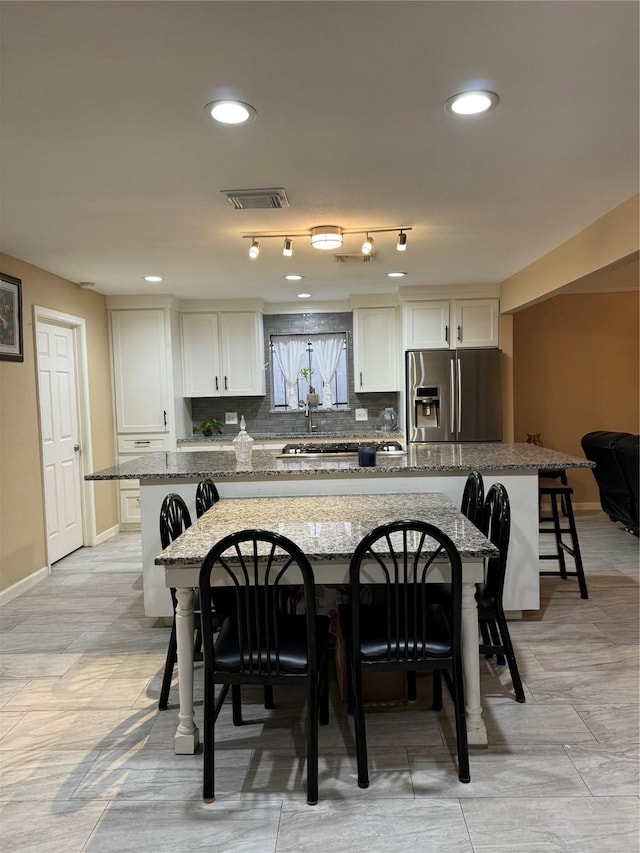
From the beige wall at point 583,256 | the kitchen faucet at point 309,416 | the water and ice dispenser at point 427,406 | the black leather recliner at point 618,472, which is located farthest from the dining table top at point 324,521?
the kitchen faucet at point 309,416

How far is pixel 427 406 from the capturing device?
18.7 feet

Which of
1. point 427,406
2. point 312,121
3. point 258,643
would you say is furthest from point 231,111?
point 427,406

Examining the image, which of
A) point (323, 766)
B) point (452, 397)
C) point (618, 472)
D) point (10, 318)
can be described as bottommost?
point (323, 766)

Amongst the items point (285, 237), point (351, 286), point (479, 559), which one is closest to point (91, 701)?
point (479, 559)

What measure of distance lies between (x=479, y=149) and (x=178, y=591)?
6.91 ft

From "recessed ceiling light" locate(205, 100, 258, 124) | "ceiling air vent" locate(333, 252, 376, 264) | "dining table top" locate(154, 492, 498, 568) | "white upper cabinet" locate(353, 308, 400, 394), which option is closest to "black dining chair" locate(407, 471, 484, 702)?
"dining table top" locate(154, 492, 498, 568)

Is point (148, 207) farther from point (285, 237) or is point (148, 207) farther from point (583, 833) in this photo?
point (583, 833)

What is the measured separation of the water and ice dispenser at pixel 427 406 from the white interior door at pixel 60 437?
315cm

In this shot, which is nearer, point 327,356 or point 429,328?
point 429,328

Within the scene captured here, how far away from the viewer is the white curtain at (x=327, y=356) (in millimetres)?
6715

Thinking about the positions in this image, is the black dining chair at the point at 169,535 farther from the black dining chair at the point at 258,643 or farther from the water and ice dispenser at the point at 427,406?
the water and ice dispenser at the point at 427,406

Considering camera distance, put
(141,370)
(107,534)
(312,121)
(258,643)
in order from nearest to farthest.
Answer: (258,643)
(312,121)
(107,534)
(141,370)

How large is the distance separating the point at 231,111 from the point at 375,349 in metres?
4.34

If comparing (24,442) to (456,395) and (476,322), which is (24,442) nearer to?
(456,395)
